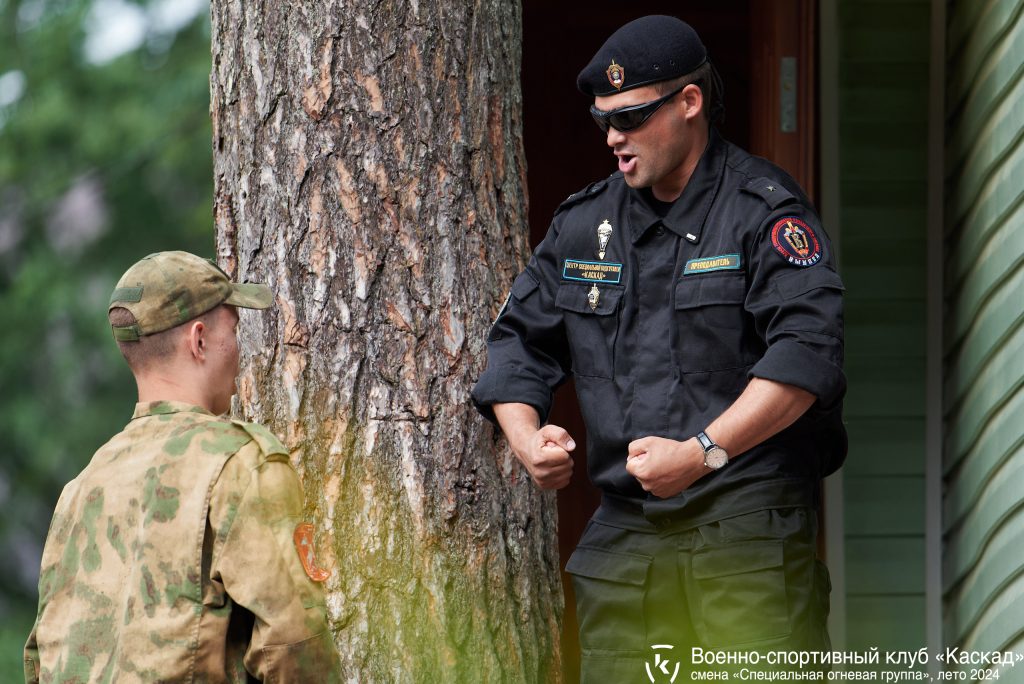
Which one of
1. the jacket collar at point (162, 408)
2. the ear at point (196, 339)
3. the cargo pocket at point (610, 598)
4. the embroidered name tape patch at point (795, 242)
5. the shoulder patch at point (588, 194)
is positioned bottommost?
the cargo pocket at point (610, 598)

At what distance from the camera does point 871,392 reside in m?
4.18

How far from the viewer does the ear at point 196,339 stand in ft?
Answer: 7.93

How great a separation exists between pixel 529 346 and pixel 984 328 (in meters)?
1.28

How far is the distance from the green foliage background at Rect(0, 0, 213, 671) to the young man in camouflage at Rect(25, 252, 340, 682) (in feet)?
25.1

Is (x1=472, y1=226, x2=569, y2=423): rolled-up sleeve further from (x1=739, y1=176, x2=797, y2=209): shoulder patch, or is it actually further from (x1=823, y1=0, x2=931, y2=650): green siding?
(x1=823, y1=0, x2=931, y2=650): green siding

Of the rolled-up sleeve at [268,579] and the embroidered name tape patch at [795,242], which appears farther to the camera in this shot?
the embroidered name tape patch at [795,242]

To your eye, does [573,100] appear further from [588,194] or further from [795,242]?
[795,242]

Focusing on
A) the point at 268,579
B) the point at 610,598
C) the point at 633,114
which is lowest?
the point at 610,598

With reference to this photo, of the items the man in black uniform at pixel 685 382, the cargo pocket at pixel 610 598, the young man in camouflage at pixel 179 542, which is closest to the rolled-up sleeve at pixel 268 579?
the young man in camouflage at pixel 179 542

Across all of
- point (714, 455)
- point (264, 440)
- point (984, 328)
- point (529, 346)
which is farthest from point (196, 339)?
point (984, 328)

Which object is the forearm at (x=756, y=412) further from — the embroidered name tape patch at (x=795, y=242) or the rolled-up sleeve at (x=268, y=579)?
the rolled-up sleeve at (x=268, y=579)

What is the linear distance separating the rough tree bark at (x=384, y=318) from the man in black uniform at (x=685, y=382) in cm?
23

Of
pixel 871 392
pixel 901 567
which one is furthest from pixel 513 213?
pixel 901 567

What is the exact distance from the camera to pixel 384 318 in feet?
10.3
